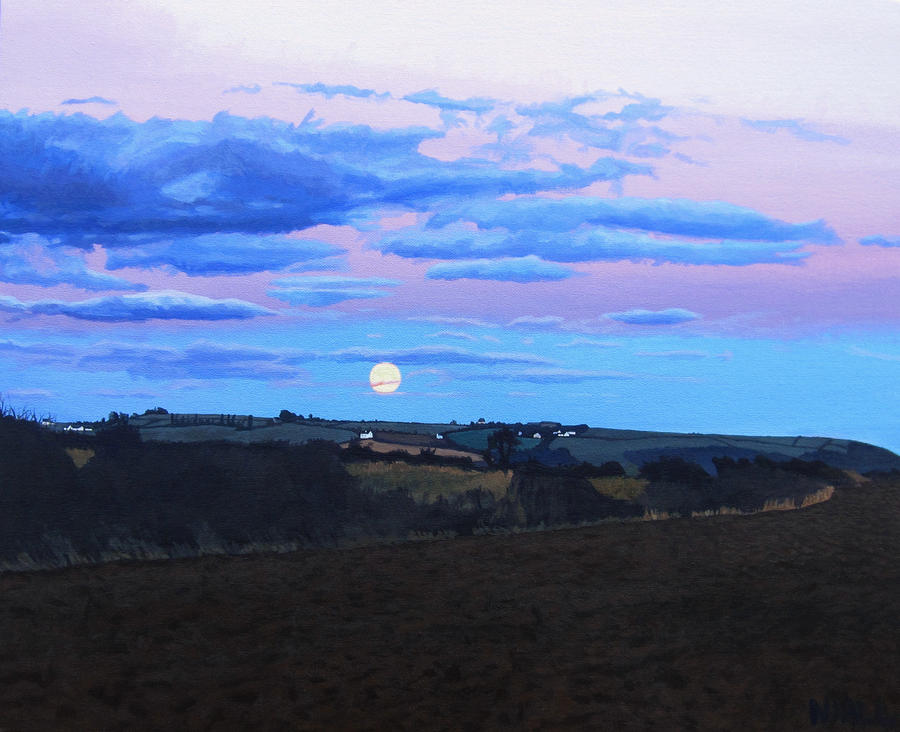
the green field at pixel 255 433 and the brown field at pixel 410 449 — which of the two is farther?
the brown field at pixel 410 449

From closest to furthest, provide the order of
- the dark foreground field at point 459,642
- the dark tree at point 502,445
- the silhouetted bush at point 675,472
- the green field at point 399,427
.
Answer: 1. the dark foreground field at point 459,642
2. the silhouetted bush at point 675,472
3. the dark tree at point 502,445
4. the green field at point 399,427

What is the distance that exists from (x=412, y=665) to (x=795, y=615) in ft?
17.7

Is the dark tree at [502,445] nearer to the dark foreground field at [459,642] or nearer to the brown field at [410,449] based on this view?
the brown field at [410,449]

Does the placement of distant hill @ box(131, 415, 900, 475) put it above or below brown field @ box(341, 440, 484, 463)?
above

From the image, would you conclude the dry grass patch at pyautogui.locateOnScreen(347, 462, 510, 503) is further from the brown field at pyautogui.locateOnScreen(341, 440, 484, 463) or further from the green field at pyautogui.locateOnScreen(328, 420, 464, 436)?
the green field at pyautogui.locateOnScreen(328, 420, 464, 436)
